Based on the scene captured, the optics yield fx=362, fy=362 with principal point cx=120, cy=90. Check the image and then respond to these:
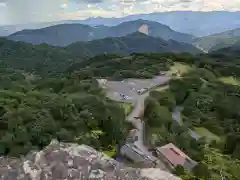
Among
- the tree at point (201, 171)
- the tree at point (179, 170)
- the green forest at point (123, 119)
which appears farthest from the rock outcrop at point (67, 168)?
the tree at point (201, 171)

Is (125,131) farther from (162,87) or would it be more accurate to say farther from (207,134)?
(162,87)

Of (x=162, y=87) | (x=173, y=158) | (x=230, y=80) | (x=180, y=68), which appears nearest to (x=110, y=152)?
(x=173, y=158)

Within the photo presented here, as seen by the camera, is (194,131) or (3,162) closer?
(3,162)

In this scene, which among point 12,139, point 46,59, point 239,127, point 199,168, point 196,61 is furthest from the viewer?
point 46,59

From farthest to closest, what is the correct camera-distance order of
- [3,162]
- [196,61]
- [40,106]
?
[196,61]
[40,106]
[3,162]

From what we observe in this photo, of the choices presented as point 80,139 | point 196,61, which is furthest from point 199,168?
point 196,61

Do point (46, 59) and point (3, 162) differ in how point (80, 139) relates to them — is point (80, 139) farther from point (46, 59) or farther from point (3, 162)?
point (46, 59)

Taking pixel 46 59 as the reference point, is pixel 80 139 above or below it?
above
